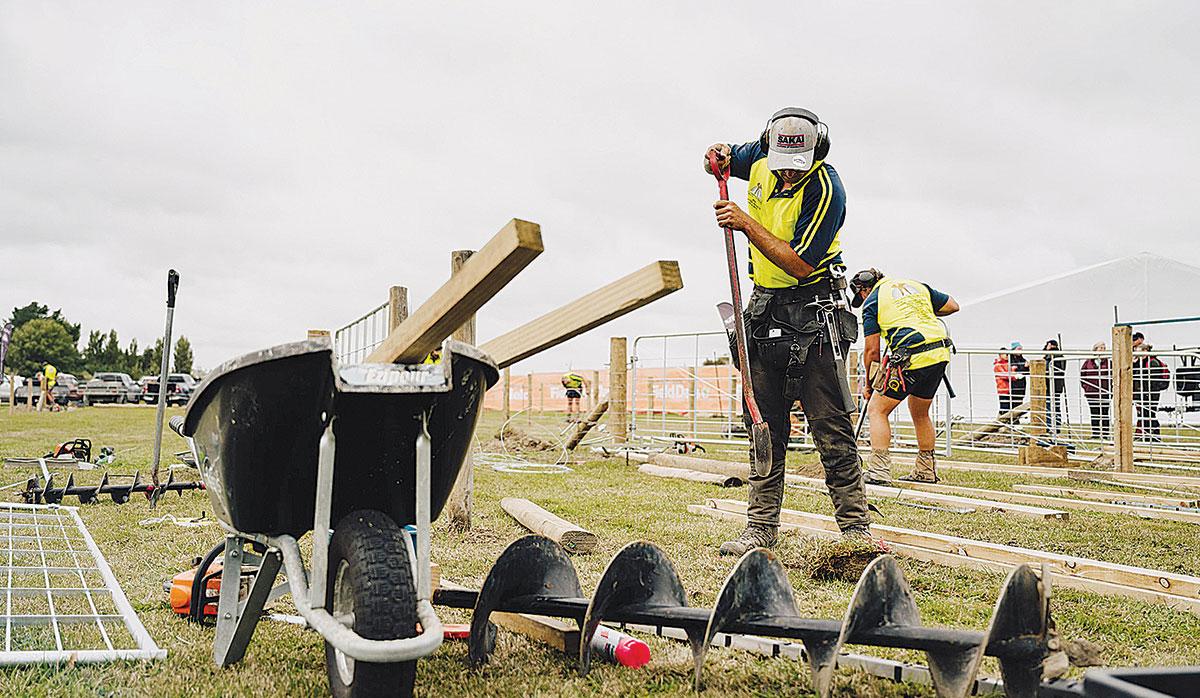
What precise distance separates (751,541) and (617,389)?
28.3 ft

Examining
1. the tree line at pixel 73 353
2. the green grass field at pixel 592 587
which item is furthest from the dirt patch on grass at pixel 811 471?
the tree line at pixel 73 353

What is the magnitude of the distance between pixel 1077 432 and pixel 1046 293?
976cm

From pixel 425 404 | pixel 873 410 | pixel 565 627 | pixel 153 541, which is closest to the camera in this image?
pixel 425 404

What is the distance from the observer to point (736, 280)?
3980 millimetres

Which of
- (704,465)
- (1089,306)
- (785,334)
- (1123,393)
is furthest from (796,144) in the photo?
(1089,306)

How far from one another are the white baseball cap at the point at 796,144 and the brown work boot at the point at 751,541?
5.82 feet

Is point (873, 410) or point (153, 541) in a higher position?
point (873, 410)

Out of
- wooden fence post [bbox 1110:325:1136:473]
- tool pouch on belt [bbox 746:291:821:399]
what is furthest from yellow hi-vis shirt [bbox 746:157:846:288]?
wooden fence post [bbox 1110:325:1136:473]

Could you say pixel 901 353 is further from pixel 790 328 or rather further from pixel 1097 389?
pixel 1097 389

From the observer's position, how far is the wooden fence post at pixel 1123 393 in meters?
8.50

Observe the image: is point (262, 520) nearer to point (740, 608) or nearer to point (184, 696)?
point (184, 696)

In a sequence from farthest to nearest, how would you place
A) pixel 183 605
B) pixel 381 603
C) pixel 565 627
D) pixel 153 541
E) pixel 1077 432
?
pixel 1077 432 < pixel 153 541 < pixel 183 605 < pixel 565 627 < pixel 381 603

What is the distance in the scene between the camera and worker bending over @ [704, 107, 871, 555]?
3.84 meters

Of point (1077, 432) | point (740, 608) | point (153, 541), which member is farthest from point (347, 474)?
point (1077, 432)
